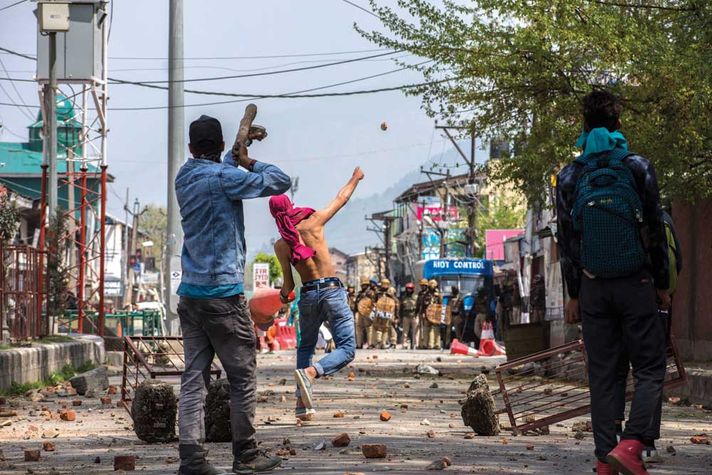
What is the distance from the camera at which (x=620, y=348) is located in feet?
22.9

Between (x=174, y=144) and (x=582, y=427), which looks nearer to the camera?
(x=582, y=427)

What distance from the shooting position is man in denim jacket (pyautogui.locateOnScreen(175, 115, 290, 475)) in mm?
7660

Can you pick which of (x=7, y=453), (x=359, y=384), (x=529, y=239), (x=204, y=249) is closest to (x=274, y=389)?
(x=359, y=384)

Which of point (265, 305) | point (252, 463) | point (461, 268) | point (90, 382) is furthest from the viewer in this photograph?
point (461, 268)

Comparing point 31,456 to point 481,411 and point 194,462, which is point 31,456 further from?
point 481,411

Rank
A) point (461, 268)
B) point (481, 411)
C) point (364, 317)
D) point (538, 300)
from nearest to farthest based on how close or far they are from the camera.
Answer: point (481, 411) → point (538, 300) → point (364, 317) → point (461, 268)

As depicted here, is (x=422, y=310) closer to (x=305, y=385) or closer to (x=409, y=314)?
(x=409, y=314)

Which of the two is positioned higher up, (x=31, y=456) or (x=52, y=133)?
(x=52, y=133)

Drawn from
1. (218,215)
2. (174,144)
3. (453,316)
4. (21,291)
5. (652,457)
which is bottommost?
(652,457)

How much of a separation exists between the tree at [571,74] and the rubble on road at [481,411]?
20.4ft

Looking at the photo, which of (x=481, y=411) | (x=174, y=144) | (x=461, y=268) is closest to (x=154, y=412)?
(x=481, y=411)

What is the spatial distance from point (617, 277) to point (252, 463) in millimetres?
2366

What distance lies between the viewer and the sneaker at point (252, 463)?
7633mm

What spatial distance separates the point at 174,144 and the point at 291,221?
13235 millimetres
